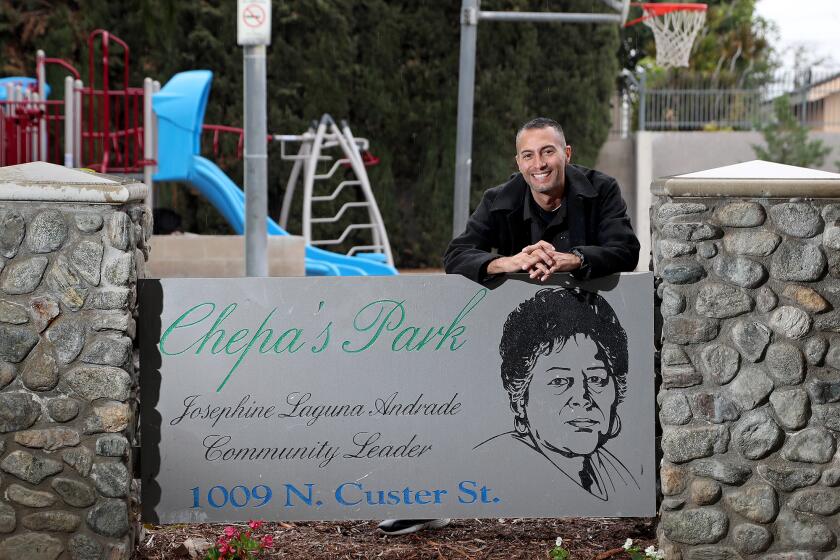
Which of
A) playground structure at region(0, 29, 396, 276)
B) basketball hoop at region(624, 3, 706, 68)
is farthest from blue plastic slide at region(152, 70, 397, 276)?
basketball hoop at region(624, 3, 706, 68)

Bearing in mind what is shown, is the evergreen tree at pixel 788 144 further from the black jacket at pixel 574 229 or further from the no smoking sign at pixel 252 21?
the black jacket at pixel 574 229

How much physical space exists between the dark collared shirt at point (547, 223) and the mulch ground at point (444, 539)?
4.08 ft

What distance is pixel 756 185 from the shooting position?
4238 millimetres

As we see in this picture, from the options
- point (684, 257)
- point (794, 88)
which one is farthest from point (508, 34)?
point (684, 257)

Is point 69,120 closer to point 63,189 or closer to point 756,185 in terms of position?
point 63,189

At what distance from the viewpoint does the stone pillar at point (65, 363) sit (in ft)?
13.6

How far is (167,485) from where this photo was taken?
14.4 feet

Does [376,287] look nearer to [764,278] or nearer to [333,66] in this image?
[764,278]

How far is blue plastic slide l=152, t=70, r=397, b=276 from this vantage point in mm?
13125

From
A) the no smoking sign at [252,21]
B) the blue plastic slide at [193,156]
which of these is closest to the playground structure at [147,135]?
the blue plastic slide at [193,156]

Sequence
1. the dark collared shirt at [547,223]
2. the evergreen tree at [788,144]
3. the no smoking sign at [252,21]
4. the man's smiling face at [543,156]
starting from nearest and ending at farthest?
the man's smiling face at [543,156]
the dark collared shirt at [547,223]
the no smoking sign at [252,21]
the evergreen tree at [788,144]

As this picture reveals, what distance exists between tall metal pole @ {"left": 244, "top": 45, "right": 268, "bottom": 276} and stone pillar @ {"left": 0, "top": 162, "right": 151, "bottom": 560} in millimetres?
4872

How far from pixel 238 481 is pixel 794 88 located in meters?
22.3

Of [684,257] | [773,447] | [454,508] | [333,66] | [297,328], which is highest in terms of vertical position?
[333,66]
